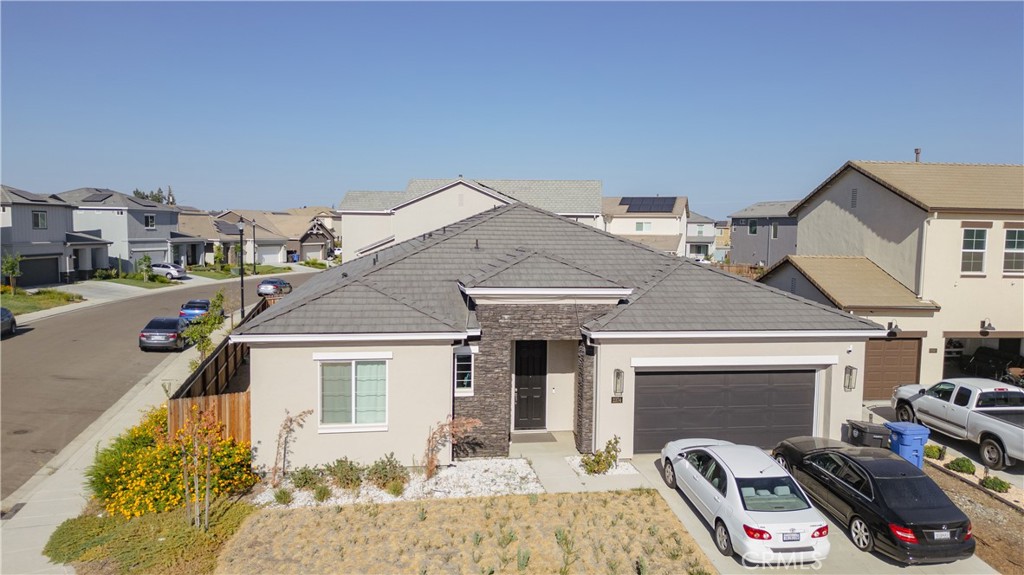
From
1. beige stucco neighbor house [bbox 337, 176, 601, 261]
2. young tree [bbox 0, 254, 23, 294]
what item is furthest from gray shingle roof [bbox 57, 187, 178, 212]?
beige stucco neighbor house [bbox 337, 176, 601, 261]

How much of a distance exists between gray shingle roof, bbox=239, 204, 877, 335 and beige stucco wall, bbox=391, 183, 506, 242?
66.3 feet

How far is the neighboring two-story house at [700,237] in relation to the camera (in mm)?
79500

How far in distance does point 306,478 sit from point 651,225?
57196 mm

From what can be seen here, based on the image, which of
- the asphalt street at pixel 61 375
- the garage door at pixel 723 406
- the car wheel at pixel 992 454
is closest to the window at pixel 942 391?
the car wheel at pixel 992 454

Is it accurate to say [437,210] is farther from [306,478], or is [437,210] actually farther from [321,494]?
[321,494]

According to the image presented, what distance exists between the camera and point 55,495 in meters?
12.6

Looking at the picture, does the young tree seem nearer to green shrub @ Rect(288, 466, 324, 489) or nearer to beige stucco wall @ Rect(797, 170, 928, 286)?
green shrub @ Rect(288, 466, 324, 489)

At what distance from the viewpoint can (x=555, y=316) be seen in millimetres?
14805

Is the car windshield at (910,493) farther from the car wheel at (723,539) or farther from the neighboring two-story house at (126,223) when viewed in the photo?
the neighboring two-story house at (126,223)

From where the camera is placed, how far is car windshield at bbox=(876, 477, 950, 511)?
10445 millimetres

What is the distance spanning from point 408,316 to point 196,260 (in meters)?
60.8

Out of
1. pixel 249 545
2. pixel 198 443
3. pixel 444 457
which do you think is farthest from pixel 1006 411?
pixel 198 443

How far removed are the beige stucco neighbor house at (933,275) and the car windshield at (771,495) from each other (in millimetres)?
11866

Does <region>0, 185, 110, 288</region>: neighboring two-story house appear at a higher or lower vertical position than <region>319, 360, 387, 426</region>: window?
higher
